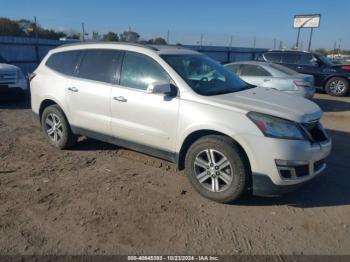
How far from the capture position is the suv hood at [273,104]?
155 inches

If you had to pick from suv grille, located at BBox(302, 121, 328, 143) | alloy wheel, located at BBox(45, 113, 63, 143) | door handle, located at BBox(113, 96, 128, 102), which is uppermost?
door handle, located at BBox(113, 96, 128, 102)

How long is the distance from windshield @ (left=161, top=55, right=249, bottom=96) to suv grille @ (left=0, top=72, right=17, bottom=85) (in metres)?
6.92

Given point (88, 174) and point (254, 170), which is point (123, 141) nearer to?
point (88, 174)

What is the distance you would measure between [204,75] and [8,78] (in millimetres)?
7283

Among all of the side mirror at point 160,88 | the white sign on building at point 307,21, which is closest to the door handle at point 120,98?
the side mirror at point 160,88

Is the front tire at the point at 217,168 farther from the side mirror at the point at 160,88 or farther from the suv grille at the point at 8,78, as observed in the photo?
the suv grille at the point at 8,78

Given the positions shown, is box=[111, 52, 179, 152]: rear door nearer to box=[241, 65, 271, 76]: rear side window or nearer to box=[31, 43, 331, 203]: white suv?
box=[31, 43, 331, 203]: white suv

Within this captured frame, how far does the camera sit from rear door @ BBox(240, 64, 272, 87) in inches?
403

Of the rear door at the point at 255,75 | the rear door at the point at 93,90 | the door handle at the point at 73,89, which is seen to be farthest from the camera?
the rear door at the point at 255,75

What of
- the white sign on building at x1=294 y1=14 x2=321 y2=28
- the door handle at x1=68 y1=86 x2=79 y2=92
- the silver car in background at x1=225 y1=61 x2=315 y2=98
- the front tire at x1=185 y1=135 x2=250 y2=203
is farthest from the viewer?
the white sign on building at x1=294 y1=14 x2=321 y2=28

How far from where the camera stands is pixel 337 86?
13.5 meters

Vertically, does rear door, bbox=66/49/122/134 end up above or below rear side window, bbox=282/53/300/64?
below

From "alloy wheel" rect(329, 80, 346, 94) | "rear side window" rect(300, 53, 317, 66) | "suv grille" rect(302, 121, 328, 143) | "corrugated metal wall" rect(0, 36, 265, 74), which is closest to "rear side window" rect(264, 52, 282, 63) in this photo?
"rear side window" rect(300, 53, 317, 66)

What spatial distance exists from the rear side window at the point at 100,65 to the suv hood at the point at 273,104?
65.1 inches
